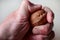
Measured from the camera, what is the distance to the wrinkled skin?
1.51 ft

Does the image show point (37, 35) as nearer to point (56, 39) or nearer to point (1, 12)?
point (56, 39)

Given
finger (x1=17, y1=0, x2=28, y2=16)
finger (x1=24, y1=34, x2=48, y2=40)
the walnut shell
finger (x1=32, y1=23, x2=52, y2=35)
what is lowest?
finger (x1=24, y1=34, x2=48, y2=40)

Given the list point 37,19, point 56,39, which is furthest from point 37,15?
point 56,39

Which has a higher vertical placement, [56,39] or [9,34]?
[9,34]

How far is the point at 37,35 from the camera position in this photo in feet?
1.61

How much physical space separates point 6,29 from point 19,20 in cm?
5

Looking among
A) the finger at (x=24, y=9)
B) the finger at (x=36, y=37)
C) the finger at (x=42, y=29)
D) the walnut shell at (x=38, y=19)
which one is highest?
the finger at (x=24, y=9)

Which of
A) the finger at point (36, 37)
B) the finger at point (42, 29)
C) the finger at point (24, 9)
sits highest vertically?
the finger at point (24, 9)

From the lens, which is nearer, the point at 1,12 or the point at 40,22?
the point at 40,22

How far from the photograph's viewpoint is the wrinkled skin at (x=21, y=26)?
461 mm

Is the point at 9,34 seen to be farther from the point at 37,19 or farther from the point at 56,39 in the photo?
the point at 56,39

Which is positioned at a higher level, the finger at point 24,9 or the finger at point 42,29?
the finger at point 24,9

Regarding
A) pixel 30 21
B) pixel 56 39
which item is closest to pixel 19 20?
pixel 30 21

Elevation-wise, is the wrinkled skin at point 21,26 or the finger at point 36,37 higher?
the wrinkled skin at point 21,26
